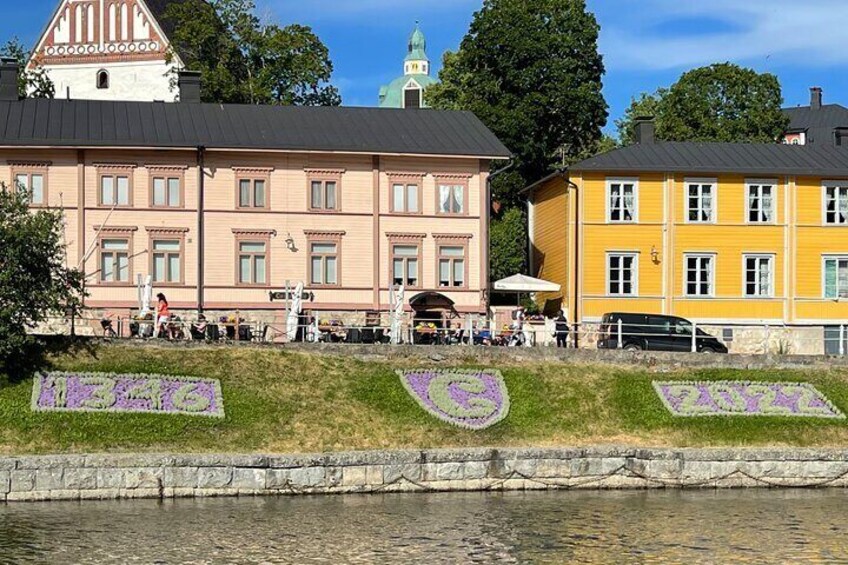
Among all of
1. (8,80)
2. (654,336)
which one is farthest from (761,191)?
(8,80)

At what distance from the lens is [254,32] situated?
8388cm

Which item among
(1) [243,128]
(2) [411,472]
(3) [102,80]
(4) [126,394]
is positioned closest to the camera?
(2) [411,472]

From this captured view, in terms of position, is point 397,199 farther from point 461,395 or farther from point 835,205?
point 835,205

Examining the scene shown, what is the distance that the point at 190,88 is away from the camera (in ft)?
225

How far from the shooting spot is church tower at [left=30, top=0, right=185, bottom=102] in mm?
103500

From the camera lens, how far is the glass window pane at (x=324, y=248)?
6300cm

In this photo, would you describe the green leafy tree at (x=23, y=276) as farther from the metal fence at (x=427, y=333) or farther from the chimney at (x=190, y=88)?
the chimney at (x=190, y=88)

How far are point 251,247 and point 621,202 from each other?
1776cm

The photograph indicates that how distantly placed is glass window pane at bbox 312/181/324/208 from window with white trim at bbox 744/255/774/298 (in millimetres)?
20424

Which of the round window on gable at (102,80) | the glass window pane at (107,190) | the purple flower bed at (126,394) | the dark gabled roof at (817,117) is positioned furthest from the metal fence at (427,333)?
the dark gabled roof at (817,117)

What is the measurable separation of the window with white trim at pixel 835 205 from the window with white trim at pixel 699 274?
611cm

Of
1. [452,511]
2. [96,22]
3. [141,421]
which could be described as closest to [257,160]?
[141,421]

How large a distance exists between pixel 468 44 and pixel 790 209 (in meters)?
26.5

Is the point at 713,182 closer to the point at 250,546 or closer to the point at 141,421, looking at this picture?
the point at 141,421
